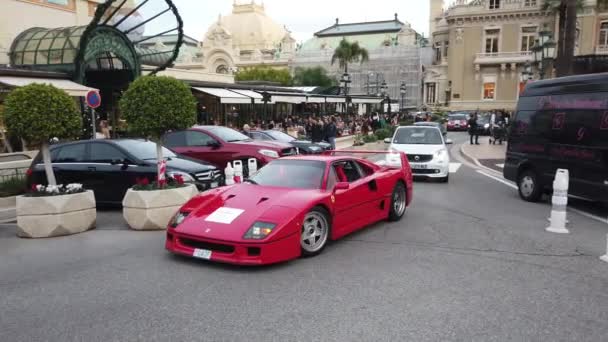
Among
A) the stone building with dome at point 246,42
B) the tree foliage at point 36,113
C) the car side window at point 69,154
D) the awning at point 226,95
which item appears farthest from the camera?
the stone building with dome at point 246,42

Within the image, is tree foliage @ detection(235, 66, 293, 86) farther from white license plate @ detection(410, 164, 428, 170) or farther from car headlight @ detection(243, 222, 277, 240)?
car headlight @ detection(243, 222, 277, 240)

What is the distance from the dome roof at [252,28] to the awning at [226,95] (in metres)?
78.9

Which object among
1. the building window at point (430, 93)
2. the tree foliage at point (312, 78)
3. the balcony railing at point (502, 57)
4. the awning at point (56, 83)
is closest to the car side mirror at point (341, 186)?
the awning at point (56, 83)

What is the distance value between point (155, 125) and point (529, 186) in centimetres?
801

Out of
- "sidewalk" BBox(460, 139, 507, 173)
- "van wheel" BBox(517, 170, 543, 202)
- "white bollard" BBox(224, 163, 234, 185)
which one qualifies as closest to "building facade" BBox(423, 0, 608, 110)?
"sidewalk" BBox(460, 139, 507, 173)

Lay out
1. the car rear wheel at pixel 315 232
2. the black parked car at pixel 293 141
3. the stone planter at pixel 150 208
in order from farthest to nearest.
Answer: the black parked car at pixel 293 141 < the stone planter at pixel 150 208 < the car rear wheel at pixel 315 232

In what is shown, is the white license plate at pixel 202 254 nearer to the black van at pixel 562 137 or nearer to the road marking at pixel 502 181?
the black van at pixel 562 137

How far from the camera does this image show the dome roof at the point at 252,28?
10362 cm

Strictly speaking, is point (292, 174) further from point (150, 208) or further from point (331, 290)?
point (150, 208)

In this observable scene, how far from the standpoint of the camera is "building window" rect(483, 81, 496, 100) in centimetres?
6794

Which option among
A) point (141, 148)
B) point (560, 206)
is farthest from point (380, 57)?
point (560, 206)

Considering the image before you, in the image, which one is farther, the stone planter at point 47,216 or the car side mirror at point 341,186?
the stone planter at point 47,216

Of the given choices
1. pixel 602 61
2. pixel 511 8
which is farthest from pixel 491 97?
pixel 602 61

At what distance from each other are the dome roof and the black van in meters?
94.5
